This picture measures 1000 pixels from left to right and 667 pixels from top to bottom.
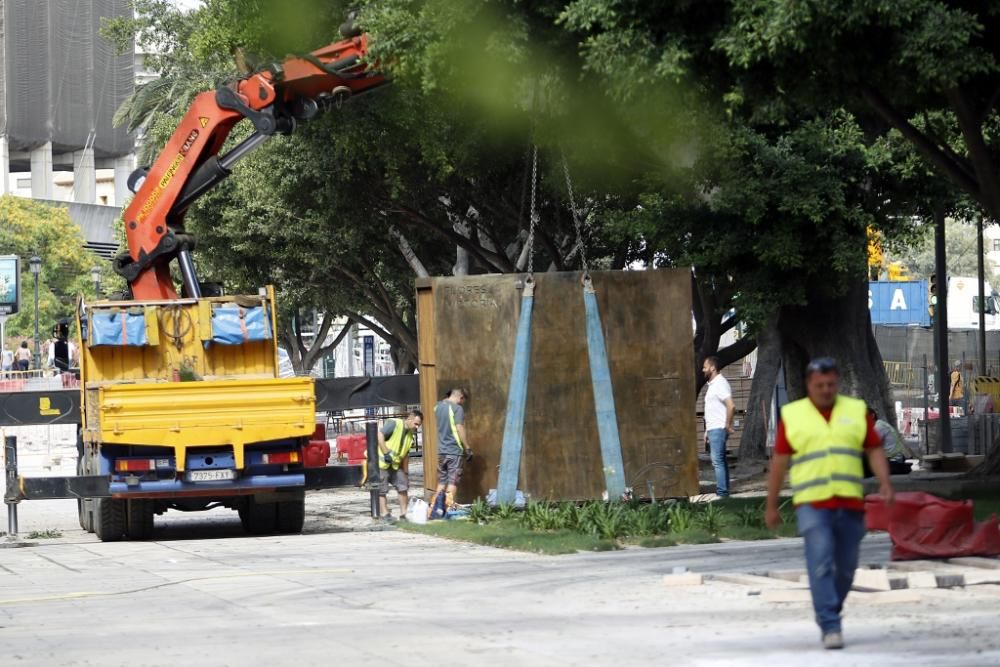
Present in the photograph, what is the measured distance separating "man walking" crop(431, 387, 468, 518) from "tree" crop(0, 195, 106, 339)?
66.7 meters

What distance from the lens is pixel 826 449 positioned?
8.92 meters

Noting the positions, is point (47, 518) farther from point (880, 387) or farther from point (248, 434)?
point (880, 387)

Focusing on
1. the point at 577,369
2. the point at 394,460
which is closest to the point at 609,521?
the point at 577,369

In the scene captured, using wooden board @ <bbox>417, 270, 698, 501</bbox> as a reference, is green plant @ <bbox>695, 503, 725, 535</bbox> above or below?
below

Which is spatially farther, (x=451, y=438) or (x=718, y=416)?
(x=718, y=416)

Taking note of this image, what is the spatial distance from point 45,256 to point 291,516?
70.5 metres

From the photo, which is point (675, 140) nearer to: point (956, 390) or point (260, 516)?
point (260, 516)

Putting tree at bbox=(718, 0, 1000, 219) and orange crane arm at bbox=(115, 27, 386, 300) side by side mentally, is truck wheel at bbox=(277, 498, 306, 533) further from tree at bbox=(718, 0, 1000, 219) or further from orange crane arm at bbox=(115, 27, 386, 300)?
tree at bbox=(718, 0, 1000, 219)

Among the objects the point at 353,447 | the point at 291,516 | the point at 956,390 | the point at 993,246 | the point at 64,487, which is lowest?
the point at 291,516

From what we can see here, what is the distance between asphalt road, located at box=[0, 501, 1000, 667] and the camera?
29.9 ft

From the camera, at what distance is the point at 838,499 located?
8.87m

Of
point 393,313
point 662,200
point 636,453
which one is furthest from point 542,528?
point 393,313

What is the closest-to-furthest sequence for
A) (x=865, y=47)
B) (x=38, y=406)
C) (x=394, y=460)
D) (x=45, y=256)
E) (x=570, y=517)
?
(x=865, y=47), (x=570, y=517), (x=394, y=460), (x=38, y=406), (x=45, y=256)

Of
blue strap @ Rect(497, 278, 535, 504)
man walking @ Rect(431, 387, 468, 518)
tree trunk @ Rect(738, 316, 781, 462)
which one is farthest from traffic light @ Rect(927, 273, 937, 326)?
man walking @ Rect(431, 387, 468, 518)
